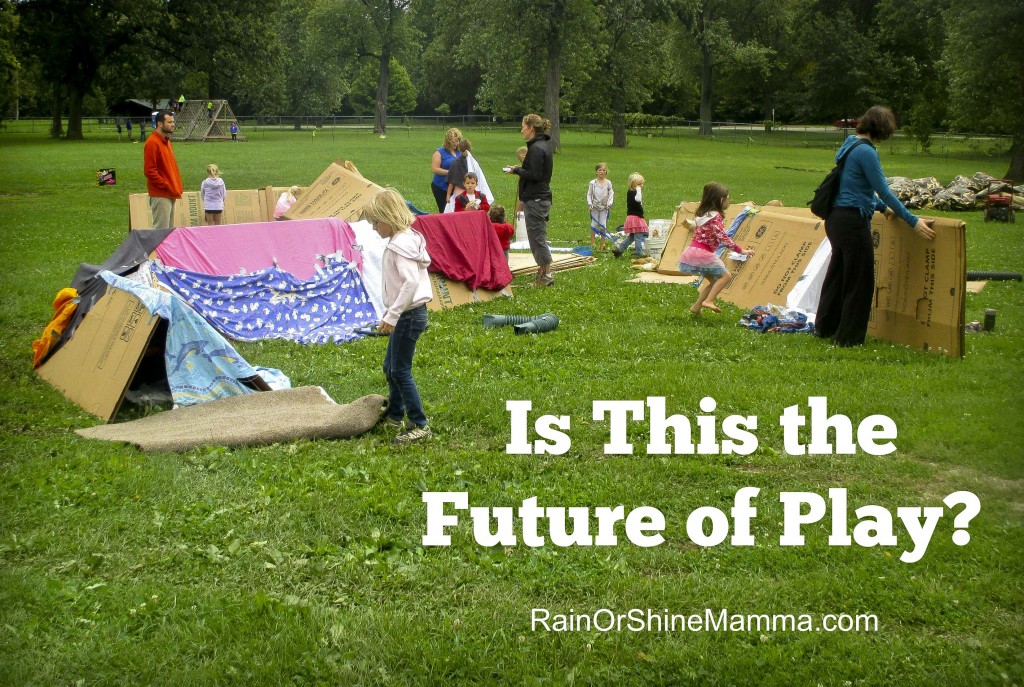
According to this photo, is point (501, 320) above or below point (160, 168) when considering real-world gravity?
below

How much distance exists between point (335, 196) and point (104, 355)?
247 inches

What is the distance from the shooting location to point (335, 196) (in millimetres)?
14242

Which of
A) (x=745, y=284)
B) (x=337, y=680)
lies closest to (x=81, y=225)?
(x=745, y=284)

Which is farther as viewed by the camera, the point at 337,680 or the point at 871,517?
the point at 871,517

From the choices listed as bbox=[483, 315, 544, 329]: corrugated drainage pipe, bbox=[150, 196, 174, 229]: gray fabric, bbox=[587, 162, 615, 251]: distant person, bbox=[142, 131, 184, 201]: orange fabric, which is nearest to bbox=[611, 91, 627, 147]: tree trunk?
bbox=[587, 162, 615, 251]: distant person

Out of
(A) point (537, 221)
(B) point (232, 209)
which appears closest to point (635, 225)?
(A) point (537, 221)

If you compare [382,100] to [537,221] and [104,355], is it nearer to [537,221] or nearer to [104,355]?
[537,221]

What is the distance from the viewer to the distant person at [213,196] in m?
15.5

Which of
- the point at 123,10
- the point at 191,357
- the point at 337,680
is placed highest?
the point at 123,10

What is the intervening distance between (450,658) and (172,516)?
2.33m

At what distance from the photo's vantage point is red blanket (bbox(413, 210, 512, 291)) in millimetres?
12188

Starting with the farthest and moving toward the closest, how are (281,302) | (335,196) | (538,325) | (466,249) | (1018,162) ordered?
1. (1018,162)
2. (335,196)
3. (466,249)
4. (281,302)
5. (538,325)

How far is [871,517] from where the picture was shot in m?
5.88

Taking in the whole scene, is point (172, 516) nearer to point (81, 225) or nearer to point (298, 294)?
point (298, 294)
